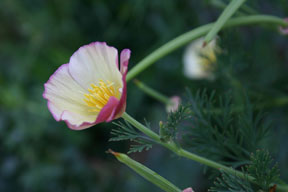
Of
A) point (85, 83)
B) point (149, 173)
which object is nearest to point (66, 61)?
point (85, 83)

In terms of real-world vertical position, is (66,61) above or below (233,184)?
above

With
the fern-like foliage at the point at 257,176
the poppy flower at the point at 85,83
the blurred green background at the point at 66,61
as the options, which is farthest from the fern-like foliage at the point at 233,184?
the blurred green background at the point at 66,61

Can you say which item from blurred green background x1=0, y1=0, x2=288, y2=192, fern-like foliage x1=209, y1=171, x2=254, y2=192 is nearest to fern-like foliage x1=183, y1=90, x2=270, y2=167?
fern-like foliage x1=209, y1=171, x2=254, y2=192

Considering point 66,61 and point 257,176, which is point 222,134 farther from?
point 66,61

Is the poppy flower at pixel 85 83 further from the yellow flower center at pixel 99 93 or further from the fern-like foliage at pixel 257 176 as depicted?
the fern-like foliage at pixel 257 176

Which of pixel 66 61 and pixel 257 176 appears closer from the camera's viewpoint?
pixel 257 176

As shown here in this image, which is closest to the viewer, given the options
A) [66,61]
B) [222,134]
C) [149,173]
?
[149,173]

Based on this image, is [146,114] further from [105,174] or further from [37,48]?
[37,48]
